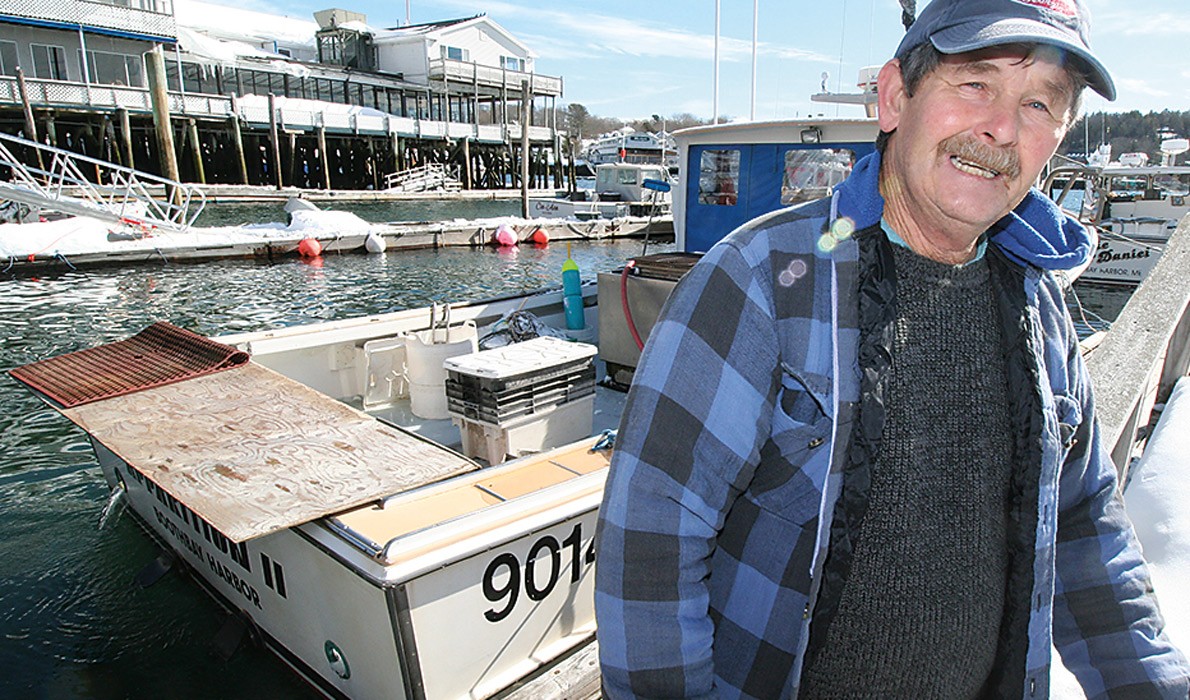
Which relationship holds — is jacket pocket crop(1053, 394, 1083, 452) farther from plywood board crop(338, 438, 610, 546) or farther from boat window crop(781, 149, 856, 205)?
boat window crop(781, 149, 856, 205)

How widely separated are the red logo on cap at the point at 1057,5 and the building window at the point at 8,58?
134ft

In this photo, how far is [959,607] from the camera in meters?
1.25

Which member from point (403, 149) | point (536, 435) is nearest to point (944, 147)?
point (536, 435)

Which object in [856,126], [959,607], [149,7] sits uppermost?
[149,7]

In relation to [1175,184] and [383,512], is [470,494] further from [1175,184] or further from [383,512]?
[1175,184]

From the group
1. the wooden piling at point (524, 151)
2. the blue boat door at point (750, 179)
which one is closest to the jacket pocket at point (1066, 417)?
the blue boat door at point (750, 179)

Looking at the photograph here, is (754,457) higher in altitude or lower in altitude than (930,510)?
higher

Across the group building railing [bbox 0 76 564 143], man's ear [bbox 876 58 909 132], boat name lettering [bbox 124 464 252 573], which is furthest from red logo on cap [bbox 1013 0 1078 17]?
building railing [bbox 0 76 564 143]

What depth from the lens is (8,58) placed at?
3105 cm

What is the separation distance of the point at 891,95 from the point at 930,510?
696 mm

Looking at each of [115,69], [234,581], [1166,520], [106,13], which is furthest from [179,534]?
[115,69]

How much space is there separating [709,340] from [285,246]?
2176 centimetres

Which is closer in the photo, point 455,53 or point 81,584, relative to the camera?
point 81,584

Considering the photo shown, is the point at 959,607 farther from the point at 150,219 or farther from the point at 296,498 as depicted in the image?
the point at 150,219
